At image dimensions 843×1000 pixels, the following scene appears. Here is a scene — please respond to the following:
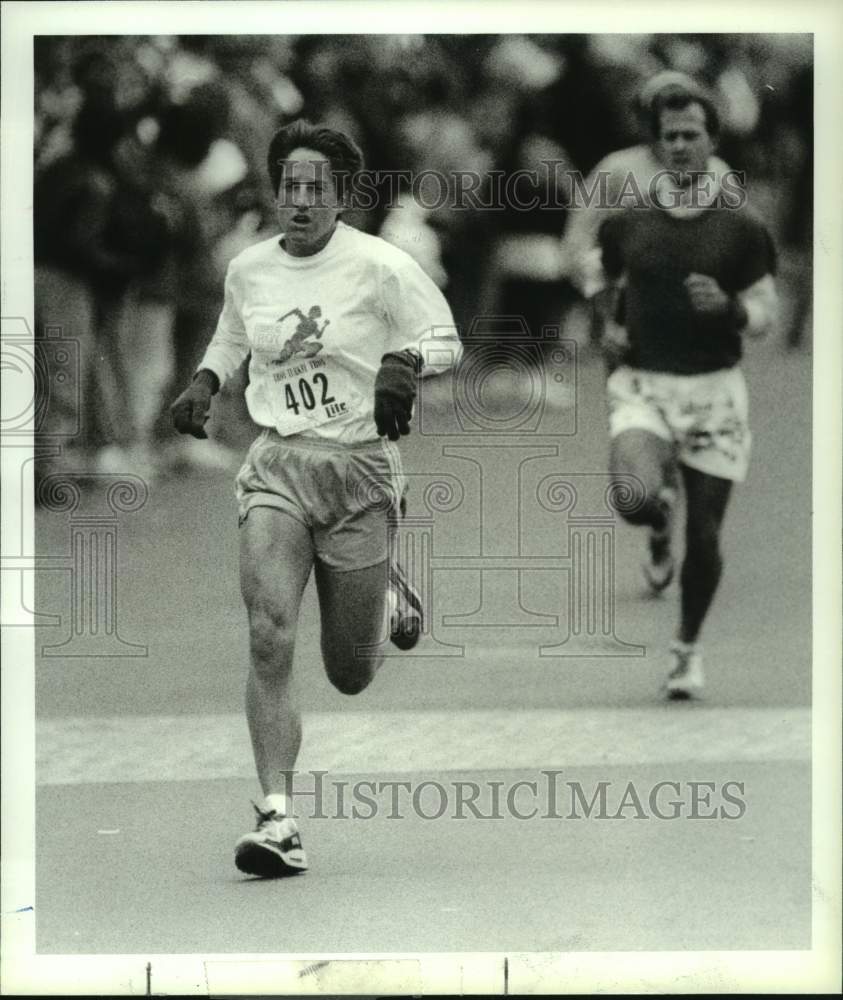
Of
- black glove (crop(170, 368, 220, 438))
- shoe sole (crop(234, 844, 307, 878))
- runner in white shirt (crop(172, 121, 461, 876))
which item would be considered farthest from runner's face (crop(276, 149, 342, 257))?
shoe sole (crop(234, 844, 307, 878))

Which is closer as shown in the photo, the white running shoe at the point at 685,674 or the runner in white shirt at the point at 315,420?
the runner in white shirt at the point at 315,420

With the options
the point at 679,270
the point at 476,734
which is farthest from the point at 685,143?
the point at 476,734

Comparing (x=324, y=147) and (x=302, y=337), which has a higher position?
(x=324, y=147)

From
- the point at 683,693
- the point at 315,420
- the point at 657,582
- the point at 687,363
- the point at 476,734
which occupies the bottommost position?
the point at 476,734

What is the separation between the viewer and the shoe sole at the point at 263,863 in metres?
7.36

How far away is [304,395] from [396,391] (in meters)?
0.28

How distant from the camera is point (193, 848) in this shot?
24.3 feet

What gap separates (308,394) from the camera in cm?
733

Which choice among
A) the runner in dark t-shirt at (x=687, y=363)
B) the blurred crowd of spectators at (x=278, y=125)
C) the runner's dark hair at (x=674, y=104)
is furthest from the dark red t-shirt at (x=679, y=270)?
the runner's dark hair at (x=674, y=104)

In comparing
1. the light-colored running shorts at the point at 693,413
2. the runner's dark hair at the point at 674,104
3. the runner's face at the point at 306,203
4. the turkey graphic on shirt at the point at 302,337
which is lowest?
the light-colored running shorts at the point at 693,413

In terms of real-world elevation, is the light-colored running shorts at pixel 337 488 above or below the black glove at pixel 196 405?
below

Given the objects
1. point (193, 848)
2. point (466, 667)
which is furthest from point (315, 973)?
point (466, 667)

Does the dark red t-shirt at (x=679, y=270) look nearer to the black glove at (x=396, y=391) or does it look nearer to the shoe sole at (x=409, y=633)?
the black glove at (x=396, y=391)

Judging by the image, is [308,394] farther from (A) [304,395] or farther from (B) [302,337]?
(B) [302,337]
